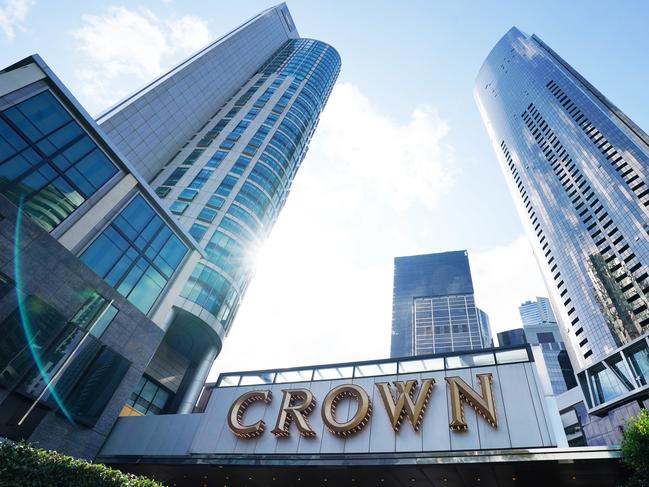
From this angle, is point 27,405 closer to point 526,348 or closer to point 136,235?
point 136,235

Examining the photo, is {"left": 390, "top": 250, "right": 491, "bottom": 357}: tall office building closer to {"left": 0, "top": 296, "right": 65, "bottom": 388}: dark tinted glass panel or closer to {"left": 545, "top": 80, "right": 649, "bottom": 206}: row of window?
{"left": 545, "top": 80, "right": 649, "bottom": 206}: row of window

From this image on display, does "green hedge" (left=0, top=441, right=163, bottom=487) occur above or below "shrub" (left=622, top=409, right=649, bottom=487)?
below

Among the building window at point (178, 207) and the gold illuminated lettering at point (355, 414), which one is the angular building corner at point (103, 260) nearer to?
the building window at point (178, 207)

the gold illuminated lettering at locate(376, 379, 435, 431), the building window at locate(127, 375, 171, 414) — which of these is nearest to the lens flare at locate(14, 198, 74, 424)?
the building window at locate(127, 375, 171, 414)

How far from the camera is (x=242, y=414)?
2336 centimetres

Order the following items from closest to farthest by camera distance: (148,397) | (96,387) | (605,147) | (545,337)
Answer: (96,387)
(148,397)
(605,147)
(545,337)

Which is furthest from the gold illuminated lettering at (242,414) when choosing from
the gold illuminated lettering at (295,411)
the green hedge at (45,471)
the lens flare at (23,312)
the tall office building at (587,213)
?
the tall office building at (587,213)

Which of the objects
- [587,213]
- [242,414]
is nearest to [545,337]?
[587,213]

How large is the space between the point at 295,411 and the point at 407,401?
677cm

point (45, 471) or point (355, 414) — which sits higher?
point (355, 414)

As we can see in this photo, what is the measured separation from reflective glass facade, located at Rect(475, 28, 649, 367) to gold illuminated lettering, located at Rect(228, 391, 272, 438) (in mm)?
99273

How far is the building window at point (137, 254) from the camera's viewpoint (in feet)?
84.9

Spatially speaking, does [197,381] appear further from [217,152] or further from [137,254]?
[217,152]

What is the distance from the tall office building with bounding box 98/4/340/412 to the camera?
144 feet
